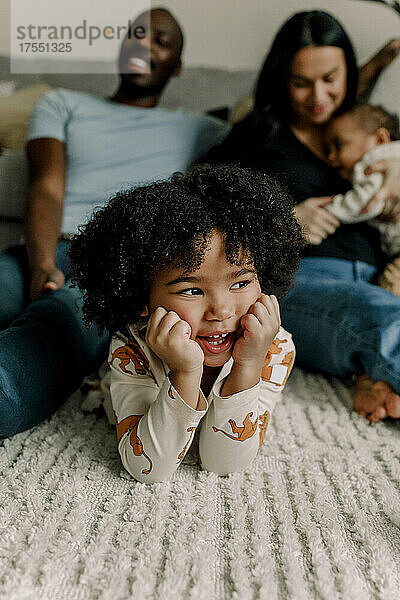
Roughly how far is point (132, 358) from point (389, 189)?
735mm

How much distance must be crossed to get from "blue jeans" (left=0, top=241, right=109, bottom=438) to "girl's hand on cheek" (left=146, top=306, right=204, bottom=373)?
0.73ft

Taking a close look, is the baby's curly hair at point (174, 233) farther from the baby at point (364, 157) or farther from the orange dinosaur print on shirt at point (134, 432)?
the baby at point (364, 157)

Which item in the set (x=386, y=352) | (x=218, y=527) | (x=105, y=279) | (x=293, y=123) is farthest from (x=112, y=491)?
(x=293, y=123)

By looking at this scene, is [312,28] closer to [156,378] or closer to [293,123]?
[293,123]

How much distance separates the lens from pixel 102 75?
5.80 ft

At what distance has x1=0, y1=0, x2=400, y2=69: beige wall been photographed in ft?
6.00

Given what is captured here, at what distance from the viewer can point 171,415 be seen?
0.70 meters

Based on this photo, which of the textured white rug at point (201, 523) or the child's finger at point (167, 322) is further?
Answer: the child's finger at point (167, 322)

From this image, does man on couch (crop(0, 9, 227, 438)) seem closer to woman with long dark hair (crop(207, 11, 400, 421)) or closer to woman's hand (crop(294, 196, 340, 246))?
woman with long dark hair (crop(207, 11, 400, 421))

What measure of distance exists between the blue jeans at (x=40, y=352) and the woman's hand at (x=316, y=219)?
488mm

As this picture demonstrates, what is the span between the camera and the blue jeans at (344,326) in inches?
38.7

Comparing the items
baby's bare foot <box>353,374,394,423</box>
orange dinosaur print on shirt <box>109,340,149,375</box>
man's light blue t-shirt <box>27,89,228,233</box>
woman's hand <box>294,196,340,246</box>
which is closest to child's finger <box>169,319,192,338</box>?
orange dinosaur print on shirt <box>109,340,149,375</box>

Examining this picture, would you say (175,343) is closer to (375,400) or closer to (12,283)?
(375,400)

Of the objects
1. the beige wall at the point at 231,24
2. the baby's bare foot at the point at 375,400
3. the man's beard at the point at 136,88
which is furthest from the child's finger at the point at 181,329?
the beige wall at the point at 231,24
